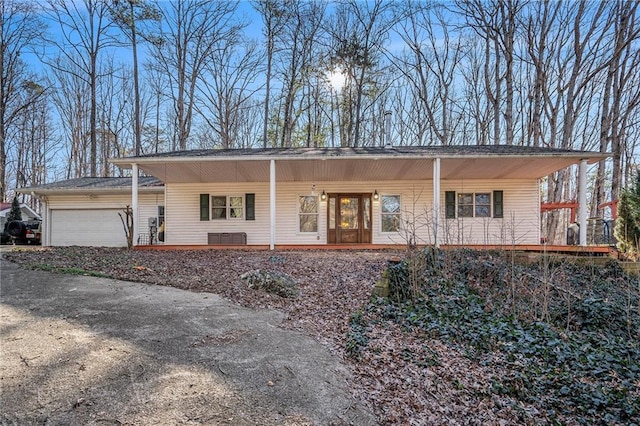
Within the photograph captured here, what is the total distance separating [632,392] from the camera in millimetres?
2814

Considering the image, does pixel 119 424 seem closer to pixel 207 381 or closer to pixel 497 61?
pixel 207 381

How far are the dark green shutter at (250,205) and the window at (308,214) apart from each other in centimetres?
166

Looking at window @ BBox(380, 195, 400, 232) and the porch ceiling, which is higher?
the porch ceiling

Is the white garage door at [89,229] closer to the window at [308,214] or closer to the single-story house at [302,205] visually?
the single-story house at [302,205]

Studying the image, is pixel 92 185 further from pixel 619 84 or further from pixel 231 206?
pixel 619 84

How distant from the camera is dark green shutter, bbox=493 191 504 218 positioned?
37.6 ft

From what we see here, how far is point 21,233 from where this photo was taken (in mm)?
14828

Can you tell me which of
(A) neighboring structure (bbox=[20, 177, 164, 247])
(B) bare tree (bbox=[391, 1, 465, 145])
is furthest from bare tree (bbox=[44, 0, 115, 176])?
(B) bare tree (bbox=[391, 1, 465, 145])

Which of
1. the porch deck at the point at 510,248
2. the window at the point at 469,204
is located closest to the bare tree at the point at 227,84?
the porch deck at the point at 510,248

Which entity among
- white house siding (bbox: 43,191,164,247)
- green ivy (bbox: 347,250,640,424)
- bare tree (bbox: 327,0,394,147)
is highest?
bare tree (bbox: 327,0,394,147)

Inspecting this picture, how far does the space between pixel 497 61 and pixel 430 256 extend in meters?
14.4

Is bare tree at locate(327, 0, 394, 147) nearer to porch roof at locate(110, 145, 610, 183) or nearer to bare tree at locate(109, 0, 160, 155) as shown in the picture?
porch roof at locate(110, 145, 610, 183)

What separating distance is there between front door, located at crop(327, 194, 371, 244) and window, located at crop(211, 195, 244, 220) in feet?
10.9

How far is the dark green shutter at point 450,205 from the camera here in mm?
11648
